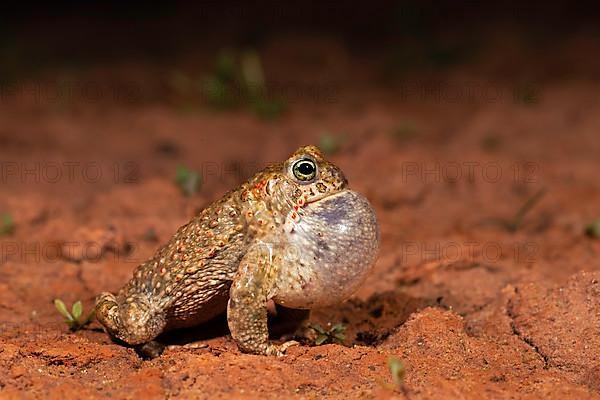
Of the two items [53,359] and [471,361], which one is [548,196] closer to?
[471,361]

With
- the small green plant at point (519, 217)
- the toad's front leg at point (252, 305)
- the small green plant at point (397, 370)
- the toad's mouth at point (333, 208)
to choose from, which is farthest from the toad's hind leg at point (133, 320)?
the small green plant at point (519, 217)

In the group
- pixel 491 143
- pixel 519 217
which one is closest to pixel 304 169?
pixel 519 217

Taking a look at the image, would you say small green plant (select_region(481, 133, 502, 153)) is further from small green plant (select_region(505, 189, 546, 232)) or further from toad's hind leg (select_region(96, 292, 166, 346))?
toad's hind leg (select_region(96, 292, 166, 346))

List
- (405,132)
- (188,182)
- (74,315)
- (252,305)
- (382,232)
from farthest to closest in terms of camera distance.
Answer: (405,132)
(188,182)
(382,232)
(74,315)
(252,305)

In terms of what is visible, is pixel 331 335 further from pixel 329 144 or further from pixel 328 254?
pixel 329 144

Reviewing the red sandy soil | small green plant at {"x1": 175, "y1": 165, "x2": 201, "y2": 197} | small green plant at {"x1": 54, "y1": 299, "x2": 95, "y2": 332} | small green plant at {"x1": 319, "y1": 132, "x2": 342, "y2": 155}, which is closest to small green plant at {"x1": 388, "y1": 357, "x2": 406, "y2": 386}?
the red sandy soil

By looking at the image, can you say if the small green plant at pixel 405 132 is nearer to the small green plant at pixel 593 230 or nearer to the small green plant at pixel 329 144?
the small green plant at pixel 329 144

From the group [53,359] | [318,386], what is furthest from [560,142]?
[53,359]
